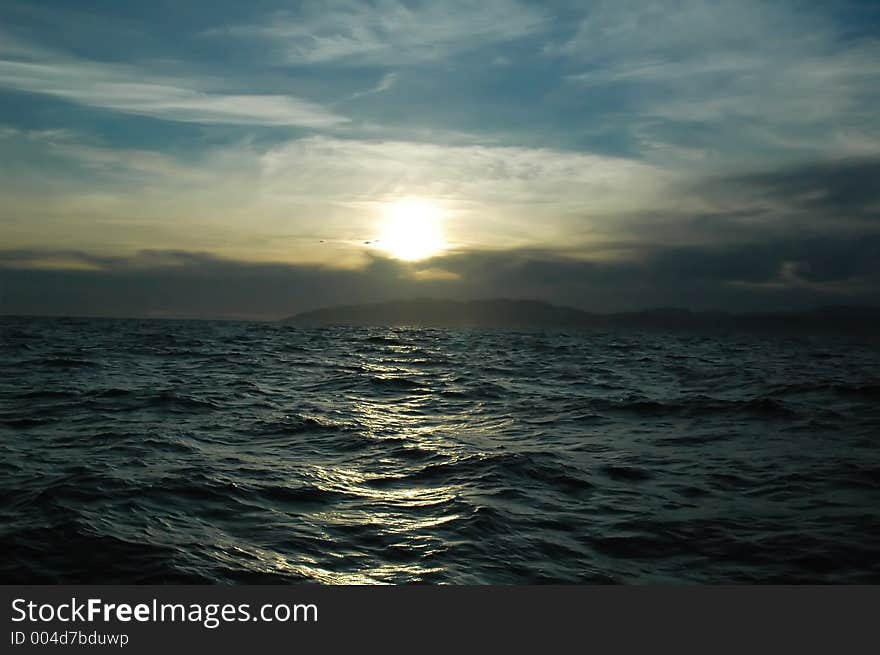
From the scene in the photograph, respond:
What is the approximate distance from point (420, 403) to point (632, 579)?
43.6 ft

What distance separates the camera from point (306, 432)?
1373 cm

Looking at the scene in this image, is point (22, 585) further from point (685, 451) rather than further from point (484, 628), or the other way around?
point (685, 451)

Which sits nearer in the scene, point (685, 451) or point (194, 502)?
point (194, 502)

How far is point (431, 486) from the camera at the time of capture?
9.84 meters

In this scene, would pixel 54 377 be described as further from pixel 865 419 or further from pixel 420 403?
pixel 865 419

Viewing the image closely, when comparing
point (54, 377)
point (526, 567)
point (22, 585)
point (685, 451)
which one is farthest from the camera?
point (54, 377)

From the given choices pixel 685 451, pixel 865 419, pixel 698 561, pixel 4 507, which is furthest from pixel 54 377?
pixel 865 419

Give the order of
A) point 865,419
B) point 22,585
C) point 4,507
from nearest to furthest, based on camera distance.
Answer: point 22,585 < point 4,507 < point 865,419

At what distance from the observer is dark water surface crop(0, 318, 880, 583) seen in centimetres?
669

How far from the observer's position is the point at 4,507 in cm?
780

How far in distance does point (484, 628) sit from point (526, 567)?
80.5 inches

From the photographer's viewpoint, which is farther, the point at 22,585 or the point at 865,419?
the point at 865,419

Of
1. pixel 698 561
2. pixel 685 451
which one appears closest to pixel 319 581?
pixel 698 561

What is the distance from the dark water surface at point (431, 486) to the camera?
6.69m
